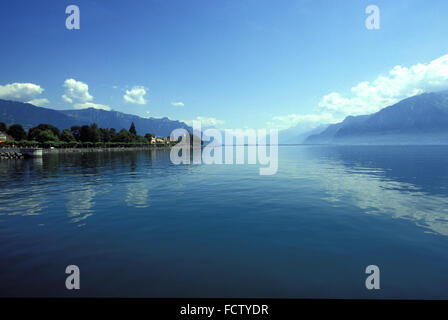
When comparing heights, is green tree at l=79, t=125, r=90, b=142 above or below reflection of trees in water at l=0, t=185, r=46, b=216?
above

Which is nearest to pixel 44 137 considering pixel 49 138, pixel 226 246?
pixel 49 138

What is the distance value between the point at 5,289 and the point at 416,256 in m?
17.9

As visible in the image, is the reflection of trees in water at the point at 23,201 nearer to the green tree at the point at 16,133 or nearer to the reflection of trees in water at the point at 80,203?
the reflection of trees in water at the point at 80,203

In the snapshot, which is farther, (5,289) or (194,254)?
(194,254)

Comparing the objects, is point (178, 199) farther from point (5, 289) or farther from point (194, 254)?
point (5, 289)

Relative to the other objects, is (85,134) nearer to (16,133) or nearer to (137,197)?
(16,133)

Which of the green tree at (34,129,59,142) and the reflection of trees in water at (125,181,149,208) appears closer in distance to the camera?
the reflection of trees in water at (125,181,149,208)

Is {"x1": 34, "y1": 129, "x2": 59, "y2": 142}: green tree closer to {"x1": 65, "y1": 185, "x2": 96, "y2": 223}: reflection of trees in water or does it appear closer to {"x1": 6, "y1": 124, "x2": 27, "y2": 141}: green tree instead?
{"x1": 6, "y1": 124, "x2": 27, "y2": 141}: green tree

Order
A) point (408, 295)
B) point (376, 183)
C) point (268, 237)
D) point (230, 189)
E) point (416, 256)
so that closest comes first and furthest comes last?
point (408, 295), point (416, 256), point (268, 237), point (230, 189), point (376, 183)

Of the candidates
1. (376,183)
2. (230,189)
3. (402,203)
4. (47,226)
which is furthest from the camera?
(376,183)

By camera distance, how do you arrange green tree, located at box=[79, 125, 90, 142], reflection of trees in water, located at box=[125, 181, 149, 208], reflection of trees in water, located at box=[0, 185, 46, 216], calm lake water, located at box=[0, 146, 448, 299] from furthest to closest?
green tree, located at box=[79, 125, 90, 142], reflection of trees in water, located at box=[125, 181, 149, 208], reflection of trees in water, located at box=[0, 185, 46, 216], calm lake water, located at box=[0, 146, 448, 299]

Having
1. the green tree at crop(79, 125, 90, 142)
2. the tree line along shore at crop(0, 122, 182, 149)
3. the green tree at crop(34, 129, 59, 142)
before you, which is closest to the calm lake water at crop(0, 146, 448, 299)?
the tree line along shore at crop(0, 122, 182, 149)
